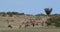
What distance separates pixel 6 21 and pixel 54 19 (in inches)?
448

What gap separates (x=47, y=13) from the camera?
85875mm

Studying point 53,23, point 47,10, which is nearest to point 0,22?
point 53,23

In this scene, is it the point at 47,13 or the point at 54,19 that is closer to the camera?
the point at 54,19

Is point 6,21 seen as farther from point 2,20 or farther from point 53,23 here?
point 53,23

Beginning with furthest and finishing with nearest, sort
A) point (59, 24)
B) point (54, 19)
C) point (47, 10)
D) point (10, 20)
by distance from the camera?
point (47, 10)
point (10, 20)
point (54, 19)
point (59, 24)

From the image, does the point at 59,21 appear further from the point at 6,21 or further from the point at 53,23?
the point at 6,21

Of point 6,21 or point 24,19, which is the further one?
point 24,19

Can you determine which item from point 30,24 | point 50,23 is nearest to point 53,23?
point 50,23

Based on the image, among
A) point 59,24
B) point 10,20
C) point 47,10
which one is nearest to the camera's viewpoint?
point 59,24

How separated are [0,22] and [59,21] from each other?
1355 centimetres

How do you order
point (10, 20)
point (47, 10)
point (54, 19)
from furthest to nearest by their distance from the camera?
point (47, 10), point (10, 20), point (54, 19)

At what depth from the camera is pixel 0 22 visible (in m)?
61.0

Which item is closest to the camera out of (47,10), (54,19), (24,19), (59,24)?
(59,24)

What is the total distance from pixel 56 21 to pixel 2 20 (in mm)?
13459
